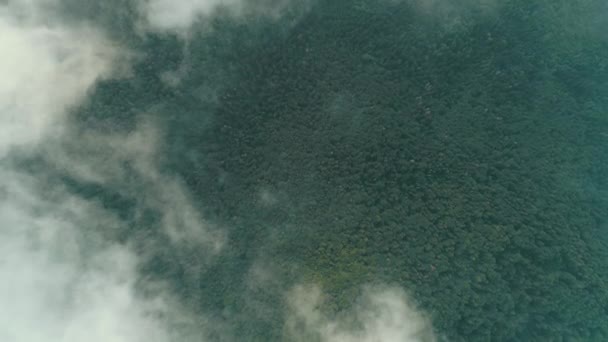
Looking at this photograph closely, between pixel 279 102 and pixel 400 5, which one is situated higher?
pixel 400 5

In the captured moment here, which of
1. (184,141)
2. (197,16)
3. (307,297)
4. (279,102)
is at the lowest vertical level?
(307,297)

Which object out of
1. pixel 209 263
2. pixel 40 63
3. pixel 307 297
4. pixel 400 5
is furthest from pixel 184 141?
pixel 400 5

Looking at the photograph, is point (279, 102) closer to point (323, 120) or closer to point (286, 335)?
point (323, 120)

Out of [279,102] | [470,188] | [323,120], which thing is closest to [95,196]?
[279,102]

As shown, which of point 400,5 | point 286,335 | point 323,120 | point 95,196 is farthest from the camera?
point 400,5

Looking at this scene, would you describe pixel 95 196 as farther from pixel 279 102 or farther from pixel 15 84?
pixel 279 102

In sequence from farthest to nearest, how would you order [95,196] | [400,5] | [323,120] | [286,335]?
[400,5], [323,120], [95,196], [286,335]

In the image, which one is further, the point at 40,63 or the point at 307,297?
the point at 40,63
